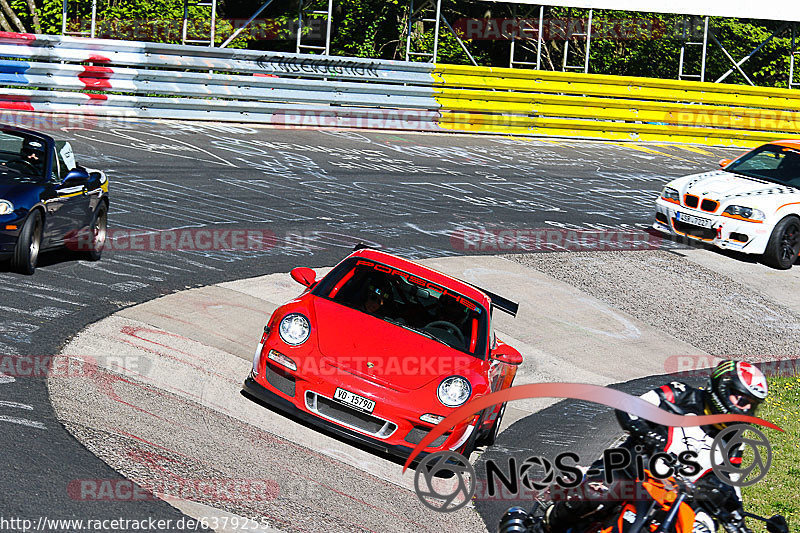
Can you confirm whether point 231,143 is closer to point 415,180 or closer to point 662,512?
point 415,180

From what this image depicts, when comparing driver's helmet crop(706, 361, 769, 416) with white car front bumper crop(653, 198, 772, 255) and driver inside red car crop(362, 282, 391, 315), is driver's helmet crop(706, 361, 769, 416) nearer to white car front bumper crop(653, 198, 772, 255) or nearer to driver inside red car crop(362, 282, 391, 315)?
driver inside red car crop(362, 282, 391, 315)

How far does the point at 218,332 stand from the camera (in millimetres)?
9742

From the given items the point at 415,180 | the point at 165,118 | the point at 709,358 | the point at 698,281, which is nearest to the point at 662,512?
the point at 709,358

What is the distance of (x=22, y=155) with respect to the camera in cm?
1074

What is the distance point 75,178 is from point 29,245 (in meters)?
0.82

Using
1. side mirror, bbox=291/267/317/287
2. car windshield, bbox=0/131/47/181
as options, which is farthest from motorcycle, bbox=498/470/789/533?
car windshield, bbox=0/131/47/181

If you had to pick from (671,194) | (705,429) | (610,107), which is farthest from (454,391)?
(610,107)

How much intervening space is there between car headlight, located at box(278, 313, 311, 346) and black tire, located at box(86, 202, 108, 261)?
4144 millimetres

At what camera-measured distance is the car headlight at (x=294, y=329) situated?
7840 mm

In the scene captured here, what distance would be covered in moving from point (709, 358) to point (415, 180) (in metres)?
7.64

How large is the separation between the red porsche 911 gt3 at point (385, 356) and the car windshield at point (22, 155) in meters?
3.41

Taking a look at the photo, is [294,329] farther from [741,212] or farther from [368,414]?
[741,212]

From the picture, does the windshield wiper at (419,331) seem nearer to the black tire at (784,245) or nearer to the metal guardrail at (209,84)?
the black tire at (784,245)

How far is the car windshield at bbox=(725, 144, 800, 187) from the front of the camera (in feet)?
50.2
